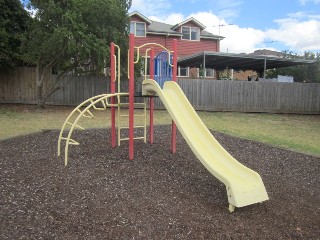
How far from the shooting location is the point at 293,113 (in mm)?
19812

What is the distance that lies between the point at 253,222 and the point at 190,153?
8.98ft

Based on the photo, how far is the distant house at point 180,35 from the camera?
29.0 metres

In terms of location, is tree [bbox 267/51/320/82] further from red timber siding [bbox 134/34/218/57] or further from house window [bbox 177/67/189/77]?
house window [bbox 177/67/189/77]

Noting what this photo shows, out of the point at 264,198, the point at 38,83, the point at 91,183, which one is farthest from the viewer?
the point at 38,83

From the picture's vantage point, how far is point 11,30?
18.7 m

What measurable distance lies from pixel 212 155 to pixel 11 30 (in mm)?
16731

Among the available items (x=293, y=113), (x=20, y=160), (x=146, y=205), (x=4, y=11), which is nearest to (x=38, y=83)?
(x=4, y=11)

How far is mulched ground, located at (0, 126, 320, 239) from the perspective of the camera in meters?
3.94

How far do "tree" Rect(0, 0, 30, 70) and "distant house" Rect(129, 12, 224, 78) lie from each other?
10918mm

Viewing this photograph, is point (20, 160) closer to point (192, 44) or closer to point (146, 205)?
point (146, 205)

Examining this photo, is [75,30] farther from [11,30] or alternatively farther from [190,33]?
[190,33]

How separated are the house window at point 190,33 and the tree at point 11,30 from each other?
1522 centimetres

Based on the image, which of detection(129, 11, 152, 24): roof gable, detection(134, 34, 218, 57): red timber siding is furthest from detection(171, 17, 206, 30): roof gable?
detection(129, 11, 152, 24): roof gable

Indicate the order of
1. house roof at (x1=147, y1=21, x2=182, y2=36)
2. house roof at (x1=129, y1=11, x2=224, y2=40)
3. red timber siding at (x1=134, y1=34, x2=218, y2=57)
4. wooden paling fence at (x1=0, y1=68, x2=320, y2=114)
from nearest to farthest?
wooden paling fence at (x1=0, y1=68, x2=320, y2=114) → house roof at (x1=129, y1=11, x2=224, y2=40) → house roof at (x1=147, y1=21, x2=182, y2=36) → red timber siding at (x1=134, y1=34, x2=218, y2=57)
